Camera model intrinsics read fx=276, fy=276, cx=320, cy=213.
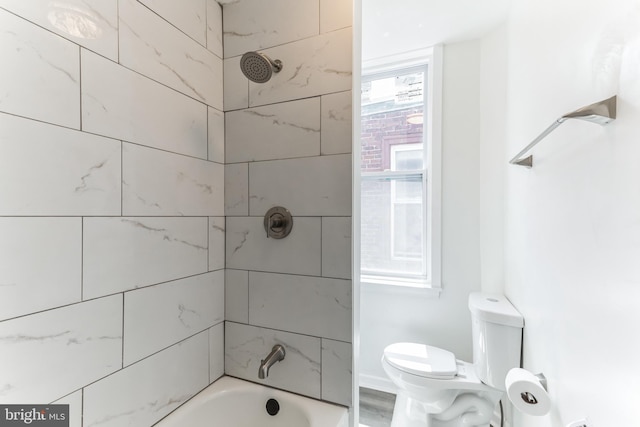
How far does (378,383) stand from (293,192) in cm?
177

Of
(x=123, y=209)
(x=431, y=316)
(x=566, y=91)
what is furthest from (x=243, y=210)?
(x=431, y=316)

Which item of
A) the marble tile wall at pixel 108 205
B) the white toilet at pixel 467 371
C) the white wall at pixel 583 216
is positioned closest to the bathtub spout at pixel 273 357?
the marble tile wall at pixel 108 205

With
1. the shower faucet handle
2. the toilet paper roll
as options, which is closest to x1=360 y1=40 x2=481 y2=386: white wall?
the toilet paper roll

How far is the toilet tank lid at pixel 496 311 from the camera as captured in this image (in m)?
1.33

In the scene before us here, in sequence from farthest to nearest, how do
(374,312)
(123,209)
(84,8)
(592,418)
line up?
(374,312), (123,209), (84,8), (592,418)

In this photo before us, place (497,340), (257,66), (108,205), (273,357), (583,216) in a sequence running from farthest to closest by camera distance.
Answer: (497,340) → (273,357) → (257,66) → (108,205) → (583,216)

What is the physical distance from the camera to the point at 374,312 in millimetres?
2156

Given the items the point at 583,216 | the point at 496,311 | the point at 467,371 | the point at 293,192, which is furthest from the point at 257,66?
the point at 467,371

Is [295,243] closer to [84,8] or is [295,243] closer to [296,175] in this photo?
[296,175]

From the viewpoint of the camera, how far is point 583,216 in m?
0.75

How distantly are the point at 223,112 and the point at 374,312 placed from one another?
175cm

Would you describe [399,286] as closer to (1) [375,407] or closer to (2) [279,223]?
(1) [375,407]

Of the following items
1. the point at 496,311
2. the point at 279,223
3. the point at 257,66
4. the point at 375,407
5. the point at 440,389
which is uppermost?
the point at 257,66

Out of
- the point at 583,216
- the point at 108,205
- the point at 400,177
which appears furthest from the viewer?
the point at 400,177
